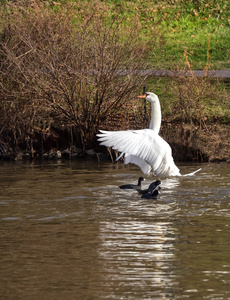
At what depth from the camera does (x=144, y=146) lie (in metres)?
12.5

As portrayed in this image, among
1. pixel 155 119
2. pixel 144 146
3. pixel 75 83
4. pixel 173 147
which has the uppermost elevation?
pixel 75 83

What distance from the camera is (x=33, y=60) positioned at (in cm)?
1647

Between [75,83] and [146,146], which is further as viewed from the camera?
[75,83]

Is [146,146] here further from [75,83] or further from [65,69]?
[65,69]

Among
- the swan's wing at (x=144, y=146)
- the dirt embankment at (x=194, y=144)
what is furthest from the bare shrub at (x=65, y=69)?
the swan's wing at (x=144, y=146)

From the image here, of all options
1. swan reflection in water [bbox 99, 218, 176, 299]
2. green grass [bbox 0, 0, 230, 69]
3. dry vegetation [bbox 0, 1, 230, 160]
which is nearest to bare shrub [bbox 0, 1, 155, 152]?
dry vegetation [bbox 0, 1, 230, 160]

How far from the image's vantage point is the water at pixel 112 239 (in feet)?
21.3

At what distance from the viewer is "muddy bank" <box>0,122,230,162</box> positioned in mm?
16891

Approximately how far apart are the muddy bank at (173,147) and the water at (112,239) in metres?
2.97

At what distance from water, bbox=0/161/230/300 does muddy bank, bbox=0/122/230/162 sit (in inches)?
117

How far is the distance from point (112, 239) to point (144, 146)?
4221 mm

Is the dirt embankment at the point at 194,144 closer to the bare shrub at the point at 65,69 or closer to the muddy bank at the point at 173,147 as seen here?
the muddy bank at the point at 173,147

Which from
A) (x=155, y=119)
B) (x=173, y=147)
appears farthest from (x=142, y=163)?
(x=173, y=147)

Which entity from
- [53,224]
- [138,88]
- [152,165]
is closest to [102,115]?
[138,88]
